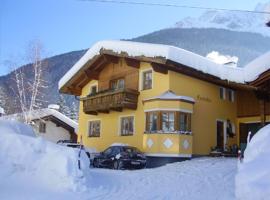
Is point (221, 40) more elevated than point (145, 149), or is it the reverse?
point (221, 40)

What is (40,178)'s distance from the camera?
973 cm

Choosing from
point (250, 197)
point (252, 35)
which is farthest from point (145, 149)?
point (252, 35)

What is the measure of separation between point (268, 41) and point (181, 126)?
442 feet

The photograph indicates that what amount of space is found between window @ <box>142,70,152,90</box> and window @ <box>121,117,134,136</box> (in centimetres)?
214

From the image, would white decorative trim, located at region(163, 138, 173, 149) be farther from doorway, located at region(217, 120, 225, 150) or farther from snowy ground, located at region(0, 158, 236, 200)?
snowy ground, located at region(0, 158, 236, 200)

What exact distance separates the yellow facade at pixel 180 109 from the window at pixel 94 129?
707mm

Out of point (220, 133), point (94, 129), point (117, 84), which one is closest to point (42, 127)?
point (94, 129)

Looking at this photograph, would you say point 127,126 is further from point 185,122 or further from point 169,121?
point 185,122

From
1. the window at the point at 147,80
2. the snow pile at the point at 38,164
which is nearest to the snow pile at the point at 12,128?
the snow pile at the point at 38,164

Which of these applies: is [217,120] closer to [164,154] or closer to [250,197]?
[164,154]

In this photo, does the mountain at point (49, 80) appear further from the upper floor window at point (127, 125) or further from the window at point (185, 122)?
the window at point (185, 122)

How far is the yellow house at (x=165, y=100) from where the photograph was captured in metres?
21.1

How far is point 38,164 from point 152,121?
12.3 meters

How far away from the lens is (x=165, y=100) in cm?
2116
